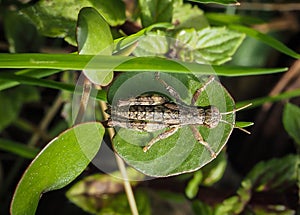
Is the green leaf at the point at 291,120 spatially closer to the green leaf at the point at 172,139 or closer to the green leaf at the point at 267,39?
the green leaf at the point at 267,39

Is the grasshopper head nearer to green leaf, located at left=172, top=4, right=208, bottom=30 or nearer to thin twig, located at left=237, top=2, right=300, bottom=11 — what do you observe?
green leaf, located at left=172, top=4, right=208, bottom=30

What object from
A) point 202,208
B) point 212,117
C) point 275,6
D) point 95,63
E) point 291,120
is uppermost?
point 95,63

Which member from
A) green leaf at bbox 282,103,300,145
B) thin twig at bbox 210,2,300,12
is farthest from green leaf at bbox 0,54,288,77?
thin twig at bbox 210,2,300,12

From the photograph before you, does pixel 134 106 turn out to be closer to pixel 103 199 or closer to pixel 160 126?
pixel 160 126

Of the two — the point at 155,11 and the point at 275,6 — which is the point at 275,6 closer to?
the point at 275,6

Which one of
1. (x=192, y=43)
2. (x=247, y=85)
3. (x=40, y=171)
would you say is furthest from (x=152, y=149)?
(x=247, y=85)

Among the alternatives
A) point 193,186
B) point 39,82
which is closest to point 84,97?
point 39,82
